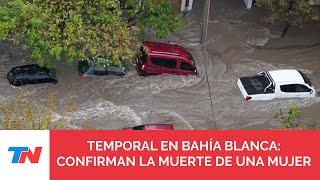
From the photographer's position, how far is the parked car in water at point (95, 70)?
2419cm

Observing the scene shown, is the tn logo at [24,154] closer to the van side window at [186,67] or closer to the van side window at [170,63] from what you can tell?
the van side window at [170,63]

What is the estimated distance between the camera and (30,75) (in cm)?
2350

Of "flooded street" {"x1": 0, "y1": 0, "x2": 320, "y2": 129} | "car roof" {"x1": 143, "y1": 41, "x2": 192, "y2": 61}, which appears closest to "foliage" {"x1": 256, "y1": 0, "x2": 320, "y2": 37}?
"flooded street" {"x1": 0, "y1": 0, "x2": 320, "y2": 129}

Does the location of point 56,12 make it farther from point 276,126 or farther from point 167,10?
point 276,126

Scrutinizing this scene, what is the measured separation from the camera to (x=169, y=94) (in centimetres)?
2373

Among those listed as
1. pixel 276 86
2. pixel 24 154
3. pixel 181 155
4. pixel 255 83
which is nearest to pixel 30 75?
pixel 255 83

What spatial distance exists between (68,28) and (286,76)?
847cm

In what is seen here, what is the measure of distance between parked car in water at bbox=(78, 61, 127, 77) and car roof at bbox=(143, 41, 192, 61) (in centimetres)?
155

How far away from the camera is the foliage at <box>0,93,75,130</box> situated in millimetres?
17438

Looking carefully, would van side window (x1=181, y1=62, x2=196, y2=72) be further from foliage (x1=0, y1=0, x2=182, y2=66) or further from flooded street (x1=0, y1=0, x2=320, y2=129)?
foliage (x1=0, y1=0, x2=182, y2=66)

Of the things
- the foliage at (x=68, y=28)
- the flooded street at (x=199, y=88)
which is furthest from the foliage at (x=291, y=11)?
the foliage at (x=68, y=28)

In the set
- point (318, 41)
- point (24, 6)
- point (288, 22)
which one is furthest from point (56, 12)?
point (318, 41)

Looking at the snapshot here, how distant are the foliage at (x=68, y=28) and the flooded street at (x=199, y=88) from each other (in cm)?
156

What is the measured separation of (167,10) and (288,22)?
5.84 metres
